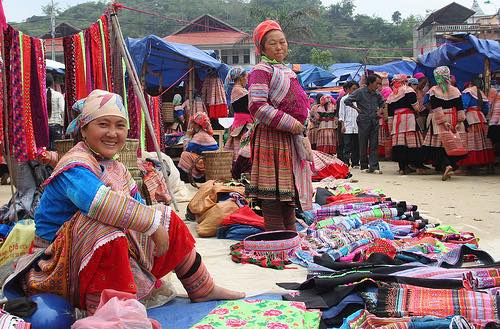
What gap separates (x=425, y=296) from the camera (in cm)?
253

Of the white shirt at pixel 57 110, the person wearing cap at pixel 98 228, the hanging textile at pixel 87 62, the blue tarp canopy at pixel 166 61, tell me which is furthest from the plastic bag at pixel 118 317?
the blue tarp canopy at pixel 166 61

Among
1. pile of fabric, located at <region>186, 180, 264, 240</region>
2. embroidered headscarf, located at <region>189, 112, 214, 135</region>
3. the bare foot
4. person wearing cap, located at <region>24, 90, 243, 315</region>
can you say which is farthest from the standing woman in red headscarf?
embroidered headscarf, located at <region>189, 112, 214, 135</region>

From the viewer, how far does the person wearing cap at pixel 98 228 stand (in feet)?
7.55

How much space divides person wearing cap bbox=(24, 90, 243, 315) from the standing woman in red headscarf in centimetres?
140

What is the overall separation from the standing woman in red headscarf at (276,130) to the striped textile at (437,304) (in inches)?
60.4

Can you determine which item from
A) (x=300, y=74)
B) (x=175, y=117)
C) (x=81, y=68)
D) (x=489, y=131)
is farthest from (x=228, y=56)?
(x=81, y=68)

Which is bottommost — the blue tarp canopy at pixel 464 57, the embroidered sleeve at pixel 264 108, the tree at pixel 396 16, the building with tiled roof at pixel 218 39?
the embroidered sleeve at pixel 264 108

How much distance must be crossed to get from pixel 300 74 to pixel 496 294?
1725 centimetres

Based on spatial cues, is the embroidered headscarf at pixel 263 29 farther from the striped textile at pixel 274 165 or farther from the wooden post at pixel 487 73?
the wooden post at pixel 487 73

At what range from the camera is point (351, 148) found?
1150cm

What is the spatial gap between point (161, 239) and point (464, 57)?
9226 mm

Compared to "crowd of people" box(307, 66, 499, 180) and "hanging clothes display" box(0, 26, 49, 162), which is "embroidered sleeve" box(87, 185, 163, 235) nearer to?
"hanging clothes display" box(0, 26, 49, 162)

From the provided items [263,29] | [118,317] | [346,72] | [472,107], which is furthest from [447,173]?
[346,72]

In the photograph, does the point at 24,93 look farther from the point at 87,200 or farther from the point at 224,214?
the point at 87,200
